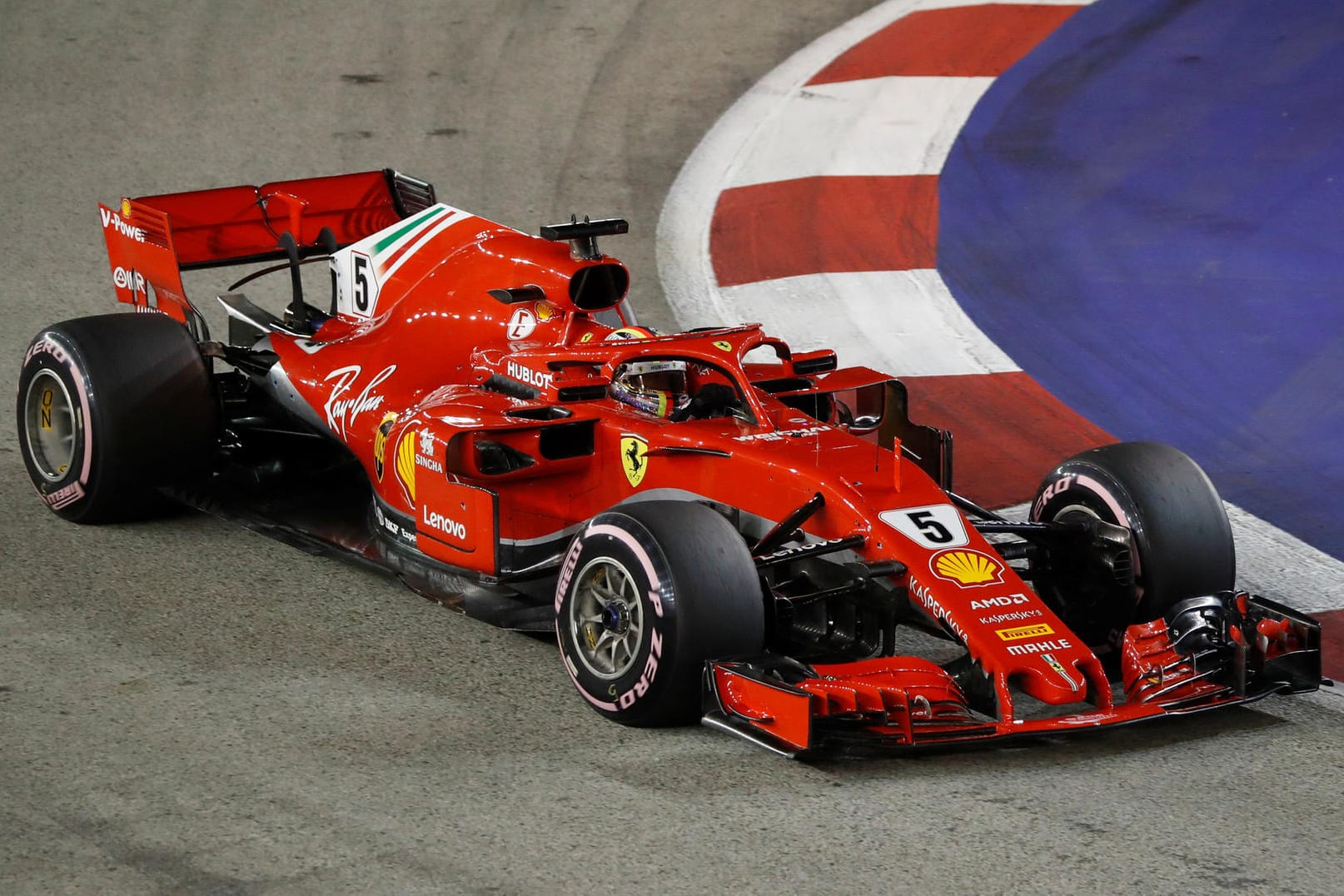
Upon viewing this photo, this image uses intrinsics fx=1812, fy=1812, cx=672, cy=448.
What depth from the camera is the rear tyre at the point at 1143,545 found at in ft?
18.5

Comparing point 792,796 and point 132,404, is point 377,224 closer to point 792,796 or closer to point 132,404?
point 132,404

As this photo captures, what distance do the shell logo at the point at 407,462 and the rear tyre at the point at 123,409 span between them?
1.01 metres

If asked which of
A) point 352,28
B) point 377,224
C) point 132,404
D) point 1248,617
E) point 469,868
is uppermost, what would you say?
point 352,28

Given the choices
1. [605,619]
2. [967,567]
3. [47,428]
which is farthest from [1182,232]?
[47,428]

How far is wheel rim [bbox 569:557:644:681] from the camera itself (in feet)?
17.1

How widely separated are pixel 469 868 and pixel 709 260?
19.9ft

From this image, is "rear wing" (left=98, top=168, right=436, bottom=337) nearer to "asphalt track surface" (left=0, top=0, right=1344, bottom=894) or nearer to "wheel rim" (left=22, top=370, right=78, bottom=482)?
A: "wheel rim" (left=22, top=370, right=78, bottom=482)

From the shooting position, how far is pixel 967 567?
5.29m

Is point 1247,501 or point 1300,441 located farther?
point 1300,441

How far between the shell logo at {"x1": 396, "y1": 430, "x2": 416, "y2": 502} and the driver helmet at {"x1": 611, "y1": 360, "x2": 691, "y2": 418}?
2.37 feet

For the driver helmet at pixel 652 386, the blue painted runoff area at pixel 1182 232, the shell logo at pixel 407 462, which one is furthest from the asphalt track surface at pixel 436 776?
the blue painted runoff area at pixel 1182 232

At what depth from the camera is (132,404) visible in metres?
6.74

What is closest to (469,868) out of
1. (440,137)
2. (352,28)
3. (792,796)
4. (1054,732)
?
(792,796)

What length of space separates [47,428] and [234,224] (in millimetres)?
1298
